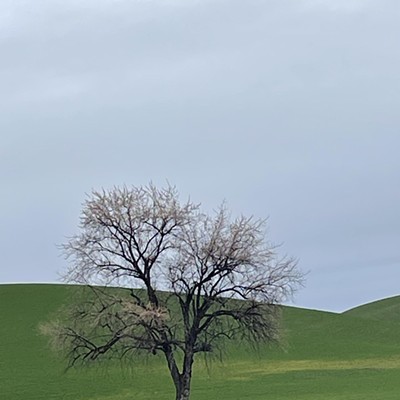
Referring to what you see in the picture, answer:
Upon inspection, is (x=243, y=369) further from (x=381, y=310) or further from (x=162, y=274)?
(x=381, y=310)

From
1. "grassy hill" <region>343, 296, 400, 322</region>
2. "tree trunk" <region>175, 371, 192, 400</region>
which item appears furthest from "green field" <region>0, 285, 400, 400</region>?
"grassy hill" <region>343, 296, 400, 322</region>

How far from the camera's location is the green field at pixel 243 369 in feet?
145

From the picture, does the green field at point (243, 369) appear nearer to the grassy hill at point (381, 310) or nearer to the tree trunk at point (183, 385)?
the tree trunk at point (183, 385)

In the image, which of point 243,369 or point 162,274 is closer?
point 162,274

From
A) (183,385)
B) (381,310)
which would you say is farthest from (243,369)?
(381,310)

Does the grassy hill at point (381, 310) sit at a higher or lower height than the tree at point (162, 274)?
higher

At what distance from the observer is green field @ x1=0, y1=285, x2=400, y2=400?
44344mm

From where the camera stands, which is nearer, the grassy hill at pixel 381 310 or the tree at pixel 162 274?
the tree at pixel 162 274

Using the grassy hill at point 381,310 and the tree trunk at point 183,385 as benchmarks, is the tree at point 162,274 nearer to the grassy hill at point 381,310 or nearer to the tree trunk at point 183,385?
the tree trunk at point 183,385

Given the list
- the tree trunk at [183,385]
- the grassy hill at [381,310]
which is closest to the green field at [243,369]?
the tree trunk at [183,385]

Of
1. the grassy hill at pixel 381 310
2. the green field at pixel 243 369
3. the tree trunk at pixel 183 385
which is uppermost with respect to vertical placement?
the grassy hill at pixel 381 310

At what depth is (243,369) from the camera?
177 feet

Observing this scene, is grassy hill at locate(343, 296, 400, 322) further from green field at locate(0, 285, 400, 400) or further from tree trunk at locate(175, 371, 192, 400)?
tree trunk at locate(175, 371, 192, 400)

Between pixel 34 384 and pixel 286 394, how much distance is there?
1525cm
